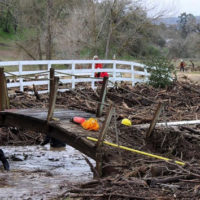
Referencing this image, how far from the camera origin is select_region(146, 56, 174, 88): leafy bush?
907 inches

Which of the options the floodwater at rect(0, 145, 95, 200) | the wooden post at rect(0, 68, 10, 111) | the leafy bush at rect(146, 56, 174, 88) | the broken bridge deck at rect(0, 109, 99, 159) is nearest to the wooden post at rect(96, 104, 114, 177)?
the broken bridge deck at rect(0, 109, 99, 159)

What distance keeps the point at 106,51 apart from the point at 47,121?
24954mm

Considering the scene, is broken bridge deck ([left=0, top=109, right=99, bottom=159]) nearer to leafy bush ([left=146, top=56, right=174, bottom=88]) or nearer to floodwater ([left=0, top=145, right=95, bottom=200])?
floodwater ([left=0, top=145, right=95, bottom=200])

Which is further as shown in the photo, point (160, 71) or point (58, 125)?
point (160, 71)

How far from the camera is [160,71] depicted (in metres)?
23.2

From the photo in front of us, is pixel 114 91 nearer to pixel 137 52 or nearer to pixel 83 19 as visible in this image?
pixel 83 19

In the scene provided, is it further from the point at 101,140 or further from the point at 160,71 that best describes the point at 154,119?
the point at 160,71

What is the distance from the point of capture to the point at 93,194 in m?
6.85

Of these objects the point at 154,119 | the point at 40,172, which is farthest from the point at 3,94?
the point at 154,119

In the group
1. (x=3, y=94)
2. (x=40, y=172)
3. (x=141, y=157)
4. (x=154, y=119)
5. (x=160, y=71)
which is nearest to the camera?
(x=141, y=157)

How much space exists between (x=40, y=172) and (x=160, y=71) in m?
13.0

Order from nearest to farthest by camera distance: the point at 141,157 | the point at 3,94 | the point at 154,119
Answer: the point at 141,157
the point at 154,119
the point at 3,94

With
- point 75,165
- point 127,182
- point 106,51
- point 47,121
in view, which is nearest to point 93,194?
point 127,182

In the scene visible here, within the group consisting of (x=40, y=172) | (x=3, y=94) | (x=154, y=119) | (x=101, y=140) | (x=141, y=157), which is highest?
(x=3, y=94)
